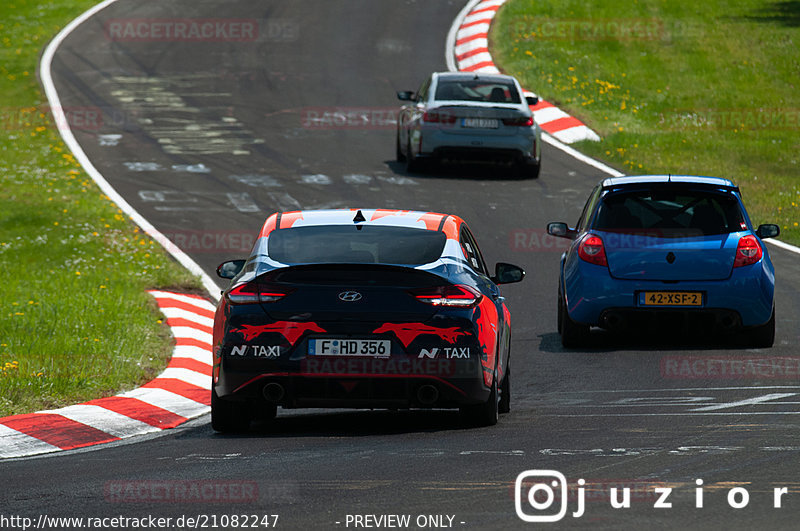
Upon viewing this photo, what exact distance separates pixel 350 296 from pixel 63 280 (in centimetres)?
769

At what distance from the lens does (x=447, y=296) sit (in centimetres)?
896

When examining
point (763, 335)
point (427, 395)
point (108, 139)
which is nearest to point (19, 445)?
point (427, 395)

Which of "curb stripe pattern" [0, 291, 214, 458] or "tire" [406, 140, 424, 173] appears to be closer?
"curb stripe pattern" [0, 291, 214, 458]

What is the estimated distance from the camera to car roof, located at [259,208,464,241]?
31.9ft

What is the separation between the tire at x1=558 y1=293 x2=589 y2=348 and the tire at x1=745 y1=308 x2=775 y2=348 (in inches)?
58.4

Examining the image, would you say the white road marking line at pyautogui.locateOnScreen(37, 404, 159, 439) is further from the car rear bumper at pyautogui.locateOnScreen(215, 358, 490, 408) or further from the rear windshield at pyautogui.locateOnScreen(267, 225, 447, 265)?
the rear windshield at pyautogui.locateOnScreen(267, 225, 447, 265)

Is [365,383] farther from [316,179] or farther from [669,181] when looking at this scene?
[316,179]

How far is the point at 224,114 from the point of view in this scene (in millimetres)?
27234

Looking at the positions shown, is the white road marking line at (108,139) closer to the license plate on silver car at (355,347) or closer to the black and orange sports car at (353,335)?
the black and orange sports car at (353,335)

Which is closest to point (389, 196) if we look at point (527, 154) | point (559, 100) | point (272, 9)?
point (527, 154)

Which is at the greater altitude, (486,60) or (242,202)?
(486,60)

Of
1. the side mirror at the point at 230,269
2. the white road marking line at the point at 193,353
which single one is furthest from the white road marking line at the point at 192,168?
the side mirror at the point at 230,269

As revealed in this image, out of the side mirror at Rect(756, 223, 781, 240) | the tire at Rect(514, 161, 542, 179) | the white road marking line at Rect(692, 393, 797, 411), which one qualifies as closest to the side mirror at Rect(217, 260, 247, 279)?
the white road marking line at Rect(692, 393, 797, 411)

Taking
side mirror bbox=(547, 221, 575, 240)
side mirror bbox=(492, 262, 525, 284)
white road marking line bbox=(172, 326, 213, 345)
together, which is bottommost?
white road marking line bbox=(172, 326, 213, 345)
